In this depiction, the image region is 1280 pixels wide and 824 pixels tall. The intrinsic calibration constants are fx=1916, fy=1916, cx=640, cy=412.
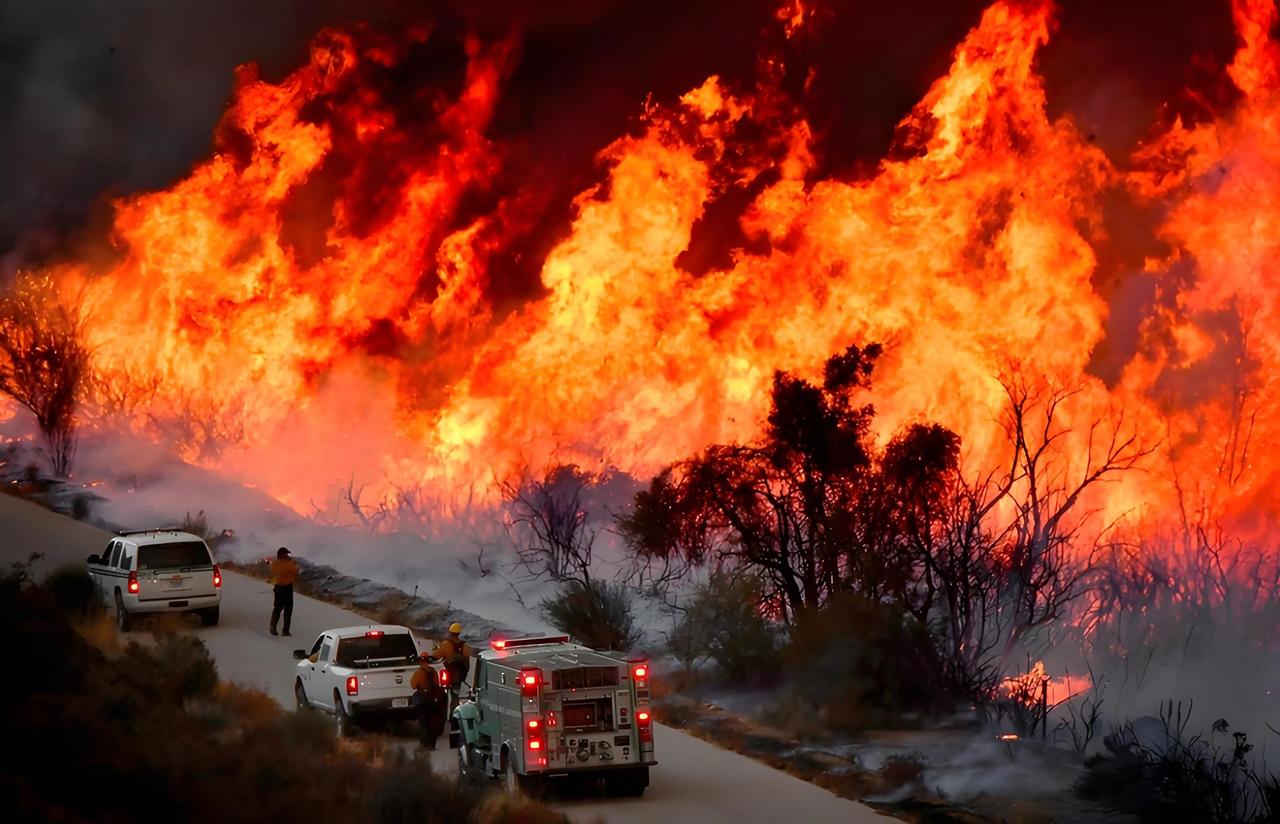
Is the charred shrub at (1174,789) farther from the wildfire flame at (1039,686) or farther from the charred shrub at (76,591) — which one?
the charred shrub at (76,591)

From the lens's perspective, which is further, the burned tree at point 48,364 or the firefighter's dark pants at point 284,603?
the burned tree at point 48,364

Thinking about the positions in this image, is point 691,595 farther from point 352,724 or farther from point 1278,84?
point 1278,84

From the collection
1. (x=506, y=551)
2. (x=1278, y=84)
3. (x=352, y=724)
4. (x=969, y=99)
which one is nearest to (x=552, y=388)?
(x=506, y=551)

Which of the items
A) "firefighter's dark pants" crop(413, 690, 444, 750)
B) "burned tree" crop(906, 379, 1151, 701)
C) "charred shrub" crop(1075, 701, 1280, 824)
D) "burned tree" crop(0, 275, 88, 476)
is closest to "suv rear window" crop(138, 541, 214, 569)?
"firefighter's dark pants" crop(413, 690, 444, 750)

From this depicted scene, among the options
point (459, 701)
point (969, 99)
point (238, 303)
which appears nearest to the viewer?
point (459, 701)

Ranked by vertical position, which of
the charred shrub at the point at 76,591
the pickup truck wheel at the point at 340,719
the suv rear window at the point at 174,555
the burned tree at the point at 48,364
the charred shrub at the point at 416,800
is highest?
the burned tree at the point at 48,364

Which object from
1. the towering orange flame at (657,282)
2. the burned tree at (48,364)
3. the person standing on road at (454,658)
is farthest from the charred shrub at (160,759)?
the burned tree at (48,364)

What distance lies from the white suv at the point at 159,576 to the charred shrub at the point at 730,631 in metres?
9.08

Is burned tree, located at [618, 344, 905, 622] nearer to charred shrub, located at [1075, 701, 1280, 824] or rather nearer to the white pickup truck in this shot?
the white pickup truck

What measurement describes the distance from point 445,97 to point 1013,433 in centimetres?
2284

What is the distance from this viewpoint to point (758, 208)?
166 ft

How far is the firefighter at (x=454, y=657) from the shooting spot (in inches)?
1069

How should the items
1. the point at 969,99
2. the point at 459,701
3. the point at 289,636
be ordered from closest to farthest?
the point at 459,701 → the point at 289,636 → the point at 969,99

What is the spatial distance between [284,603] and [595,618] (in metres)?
6.03
